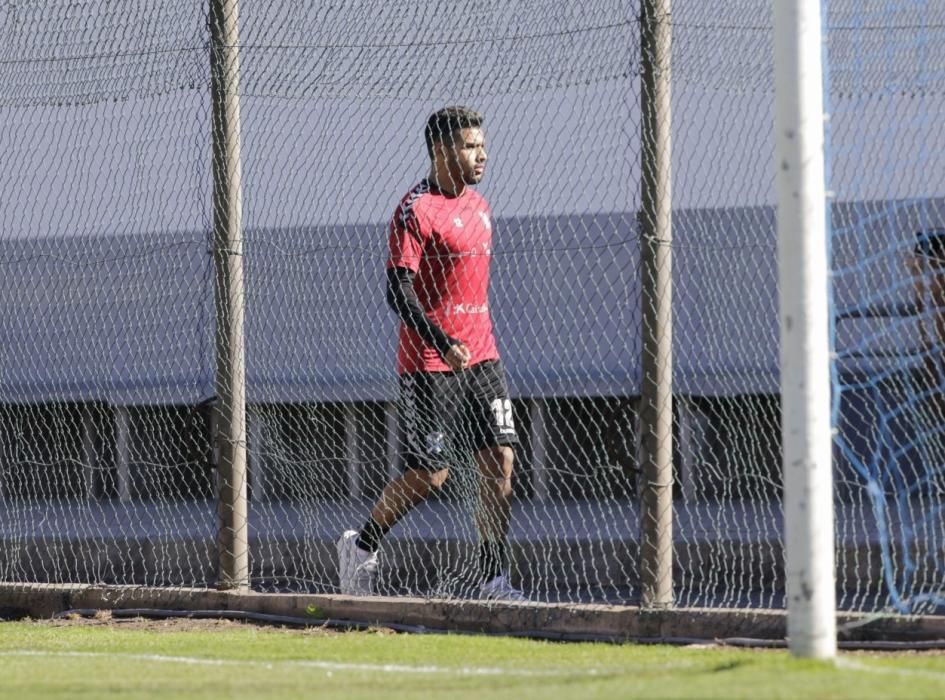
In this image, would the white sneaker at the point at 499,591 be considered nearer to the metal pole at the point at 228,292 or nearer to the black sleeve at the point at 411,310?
the black sleeve at the point at 411,310

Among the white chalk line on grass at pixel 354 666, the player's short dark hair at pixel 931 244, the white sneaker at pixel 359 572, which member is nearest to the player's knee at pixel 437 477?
the white sneaker at pixel 359 572

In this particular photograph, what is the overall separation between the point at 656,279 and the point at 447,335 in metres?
1.04

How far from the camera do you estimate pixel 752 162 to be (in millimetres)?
7852

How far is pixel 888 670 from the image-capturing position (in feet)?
18.7

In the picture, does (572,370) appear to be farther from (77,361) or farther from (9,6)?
(9,6)

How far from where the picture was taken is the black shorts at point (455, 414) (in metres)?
7.87

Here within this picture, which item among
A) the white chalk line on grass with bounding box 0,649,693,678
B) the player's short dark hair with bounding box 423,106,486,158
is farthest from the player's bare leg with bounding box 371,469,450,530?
the white chalk line on grass with bounding box 0,649,693,678

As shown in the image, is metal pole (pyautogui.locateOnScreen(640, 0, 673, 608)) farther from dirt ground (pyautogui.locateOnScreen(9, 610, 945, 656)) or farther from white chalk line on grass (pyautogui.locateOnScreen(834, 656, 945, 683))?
white chalk line on grass (pyautogui.locateOnScreen(834, 656, 945, 683))

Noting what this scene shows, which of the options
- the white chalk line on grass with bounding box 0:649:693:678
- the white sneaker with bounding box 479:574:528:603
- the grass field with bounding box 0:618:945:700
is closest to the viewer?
the grass field with bounding box 0:618:945:700

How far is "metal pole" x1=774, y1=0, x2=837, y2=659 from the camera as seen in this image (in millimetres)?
5566

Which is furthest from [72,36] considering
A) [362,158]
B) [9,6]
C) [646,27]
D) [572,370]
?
[572,370]

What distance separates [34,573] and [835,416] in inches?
211

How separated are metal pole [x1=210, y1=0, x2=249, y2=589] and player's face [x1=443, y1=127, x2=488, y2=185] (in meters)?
0.97

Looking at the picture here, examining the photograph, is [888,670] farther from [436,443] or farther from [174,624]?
[174,624]
